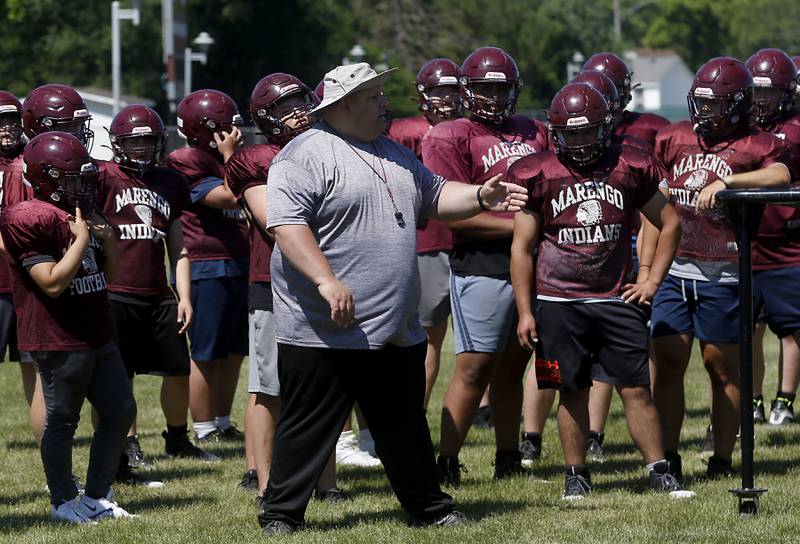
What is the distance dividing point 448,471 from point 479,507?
1.93 feet

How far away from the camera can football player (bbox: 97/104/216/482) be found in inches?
295

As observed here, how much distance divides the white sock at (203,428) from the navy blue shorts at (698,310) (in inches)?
122

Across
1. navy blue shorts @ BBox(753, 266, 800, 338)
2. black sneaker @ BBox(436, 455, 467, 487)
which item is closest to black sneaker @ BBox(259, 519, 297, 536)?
black sneaker @ BBox(436, 455, 467, 487)

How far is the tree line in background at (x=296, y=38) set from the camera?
55.8 metres

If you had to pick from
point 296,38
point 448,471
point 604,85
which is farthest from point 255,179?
point 296,38

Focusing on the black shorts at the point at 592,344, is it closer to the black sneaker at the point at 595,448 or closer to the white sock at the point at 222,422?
the black sneaker at the point at 595,448

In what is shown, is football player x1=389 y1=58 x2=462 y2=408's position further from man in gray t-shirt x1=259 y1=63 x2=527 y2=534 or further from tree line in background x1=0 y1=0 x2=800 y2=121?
tree line in background x1=0 y1=0 x2=800 y2=121

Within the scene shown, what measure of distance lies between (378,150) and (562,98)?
1.11 meters

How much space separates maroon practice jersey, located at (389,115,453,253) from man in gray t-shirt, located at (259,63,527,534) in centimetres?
264

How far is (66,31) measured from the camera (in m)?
57.1

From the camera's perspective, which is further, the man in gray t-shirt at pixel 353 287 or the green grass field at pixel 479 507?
the green grass field at pixel 479 507

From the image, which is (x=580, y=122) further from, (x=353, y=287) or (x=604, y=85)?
(x=353, y=287)

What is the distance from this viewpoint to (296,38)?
Answer: 56938 millimetres

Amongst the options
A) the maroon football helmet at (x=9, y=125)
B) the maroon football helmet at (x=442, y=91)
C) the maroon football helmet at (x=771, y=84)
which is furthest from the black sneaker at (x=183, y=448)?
the maroon football helmet at (x=771, y=84)
